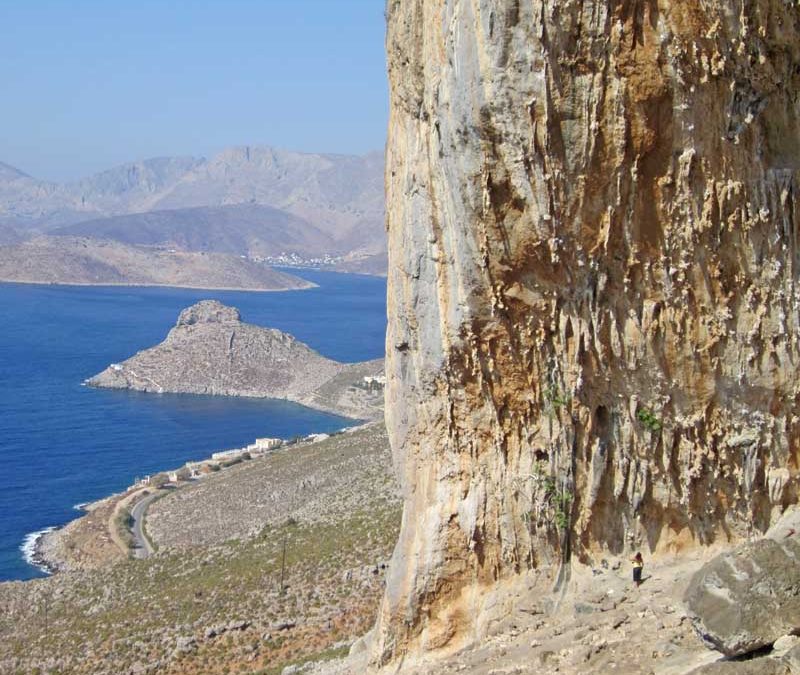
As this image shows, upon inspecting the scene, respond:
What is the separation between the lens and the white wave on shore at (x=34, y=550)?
200 ft

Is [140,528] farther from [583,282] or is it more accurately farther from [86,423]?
[583,282]

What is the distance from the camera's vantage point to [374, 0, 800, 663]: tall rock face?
1267 cm

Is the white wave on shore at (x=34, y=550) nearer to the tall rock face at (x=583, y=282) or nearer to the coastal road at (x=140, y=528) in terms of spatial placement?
the coastal road at (x=140, y=528)

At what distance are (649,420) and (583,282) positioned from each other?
2.13m

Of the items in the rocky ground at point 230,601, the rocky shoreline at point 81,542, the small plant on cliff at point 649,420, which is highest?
the small plant on cliff at point 649,420

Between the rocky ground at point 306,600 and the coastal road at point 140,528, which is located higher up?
the rocky ground at point 306,600

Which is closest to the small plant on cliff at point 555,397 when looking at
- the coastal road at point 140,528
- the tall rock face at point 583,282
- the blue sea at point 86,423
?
the tall rock face at point 583,282

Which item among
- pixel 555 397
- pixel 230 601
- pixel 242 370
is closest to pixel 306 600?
pixel 230 601

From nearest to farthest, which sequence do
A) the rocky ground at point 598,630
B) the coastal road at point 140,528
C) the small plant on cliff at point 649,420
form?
the rocky ground at point 598,630 < the small plant on cliff at point 649,420 < the coastal road at point 140,528

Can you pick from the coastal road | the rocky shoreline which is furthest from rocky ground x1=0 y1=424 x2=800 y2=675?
the coastal road

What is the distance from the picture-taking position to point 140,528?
66.0m

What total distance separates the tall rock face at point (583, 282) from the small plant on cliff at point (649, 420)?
0.03 m

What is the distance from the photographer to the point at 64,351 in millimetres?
148250

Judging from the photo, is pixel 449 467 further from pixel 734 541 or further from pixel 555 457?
pixel 734 541
